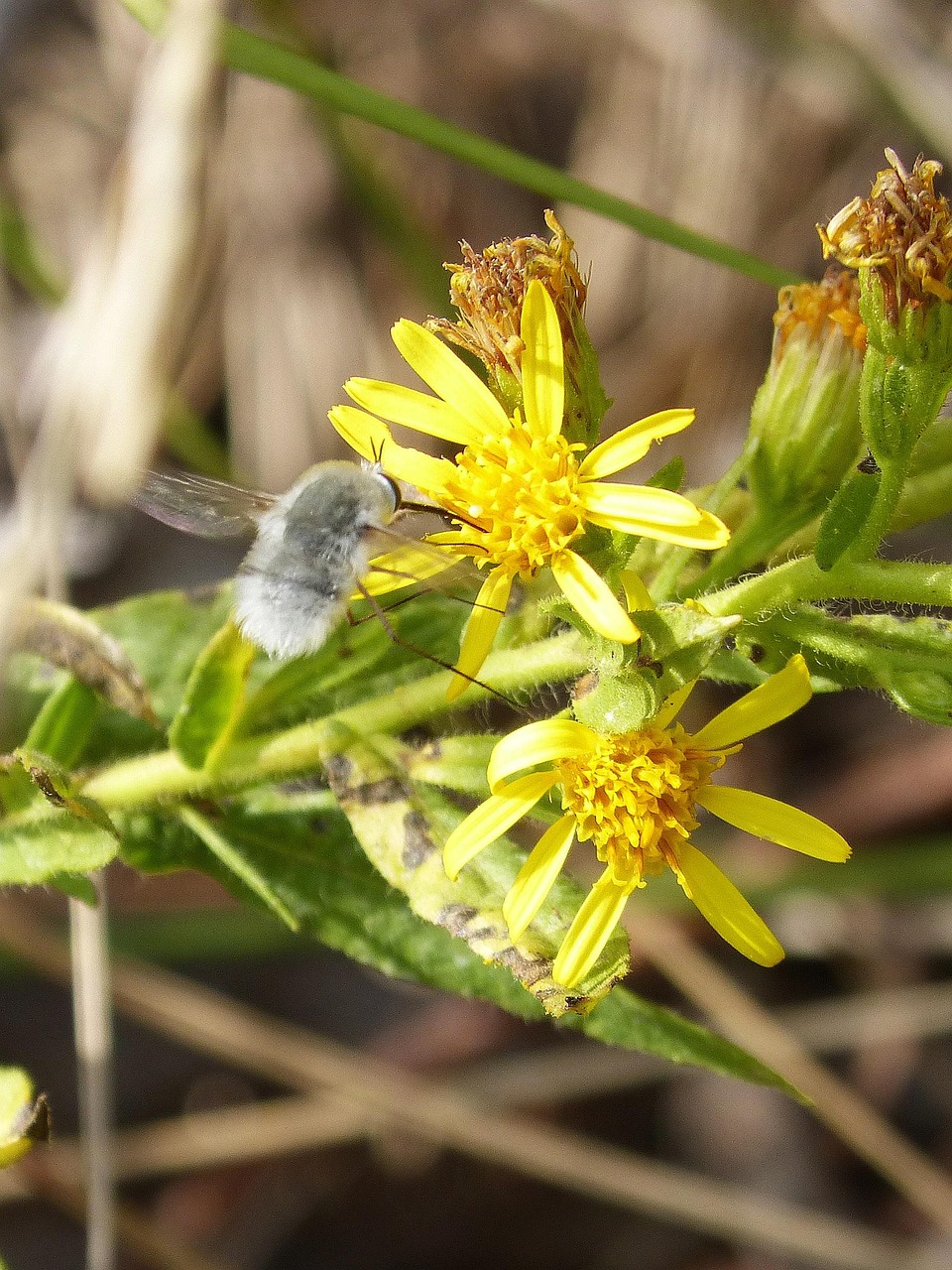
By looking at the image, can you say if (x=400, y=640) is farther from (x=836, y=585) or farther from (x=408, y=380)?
(x=408, y=380)

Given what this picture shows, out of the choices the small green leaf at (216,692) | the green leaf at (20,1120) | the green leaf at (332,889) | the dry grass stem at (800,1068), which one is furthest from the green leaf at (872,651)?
the dry grass stem at (800,1068)

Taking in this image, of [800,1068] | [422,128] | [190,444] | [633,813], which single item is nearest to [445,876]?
[633,813]

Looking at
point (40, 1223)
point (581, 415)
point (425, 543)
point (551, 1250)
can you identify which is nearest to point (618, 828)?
point (425, 543)

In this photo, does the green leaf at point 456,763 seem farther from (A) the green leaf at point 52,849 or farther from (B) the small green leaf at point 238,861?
(A) the green leaf at point 52,849

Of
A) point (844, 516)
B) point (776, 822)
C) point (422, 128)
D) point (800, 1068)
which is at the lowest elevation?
point (800, 1068)

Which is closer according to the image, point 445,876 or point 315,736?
point 445,876

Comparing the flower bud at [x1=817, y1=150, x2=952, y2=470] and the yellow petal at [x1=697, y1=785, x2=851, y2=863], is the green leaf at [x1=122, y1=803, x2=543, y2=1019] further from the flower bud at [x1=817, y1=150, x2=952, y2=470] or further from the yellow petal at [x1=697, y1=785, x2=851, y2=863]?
the flower bud at [x1=817, y1=150, x2=952, y2=470]
